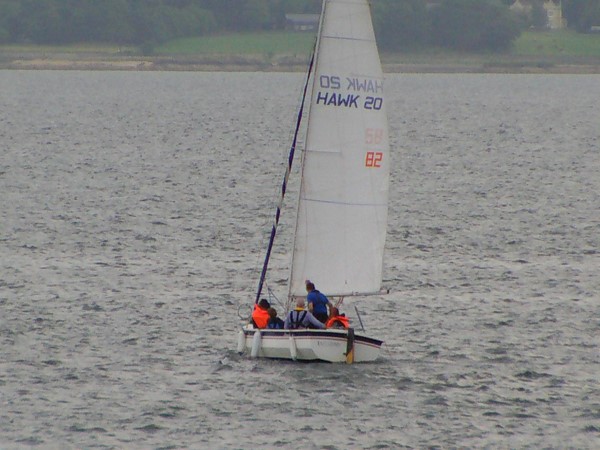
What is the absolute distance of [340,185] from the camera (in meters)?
40.6

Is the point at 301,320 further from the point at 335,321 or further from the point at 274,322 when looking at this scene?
the point at 274,322

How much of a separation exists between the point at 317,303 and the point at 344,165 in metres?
4.10

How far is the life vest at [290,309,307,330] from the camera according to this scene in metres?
40.1

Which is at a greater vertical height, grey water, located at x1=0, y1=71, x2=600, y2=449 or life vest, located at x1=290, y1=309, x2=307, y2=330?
life vest, located at x1=290, y1=309, x2=307, y2=330

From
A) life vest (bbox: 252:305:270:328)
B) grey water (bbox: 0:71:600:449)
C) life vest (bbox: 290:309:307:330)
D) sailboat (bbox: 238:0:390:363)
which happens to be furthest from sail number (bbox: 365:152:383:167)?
grey water (bbox: 0:71:600:449)

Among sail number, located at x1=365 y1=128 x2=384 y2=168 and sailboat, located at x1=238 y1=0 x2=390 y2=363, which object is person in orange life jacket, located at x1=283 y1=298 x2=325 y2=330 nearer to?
sailboat, located at x1=238 y1=0 x2=390 y2=363

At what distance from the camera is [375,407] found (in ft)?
122

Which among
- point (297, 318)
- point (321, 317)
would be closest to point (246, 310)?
point (321, 317)

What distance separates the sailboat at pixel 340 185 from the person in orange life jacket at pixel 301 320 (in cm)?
31

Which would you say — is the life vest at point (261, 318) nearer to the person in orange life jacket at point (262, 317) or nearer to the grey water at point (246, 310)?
the person in orange life jacket at point (262, 317)

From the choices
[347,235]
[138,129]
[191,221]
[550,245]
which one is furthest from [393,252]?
[138,129]

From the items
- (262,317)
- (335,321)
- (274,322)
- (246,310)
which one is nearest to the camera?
(335,321)

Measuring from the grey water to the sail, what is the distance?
3014mm

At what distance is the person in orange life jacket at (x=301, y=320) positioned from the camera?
131 feet
